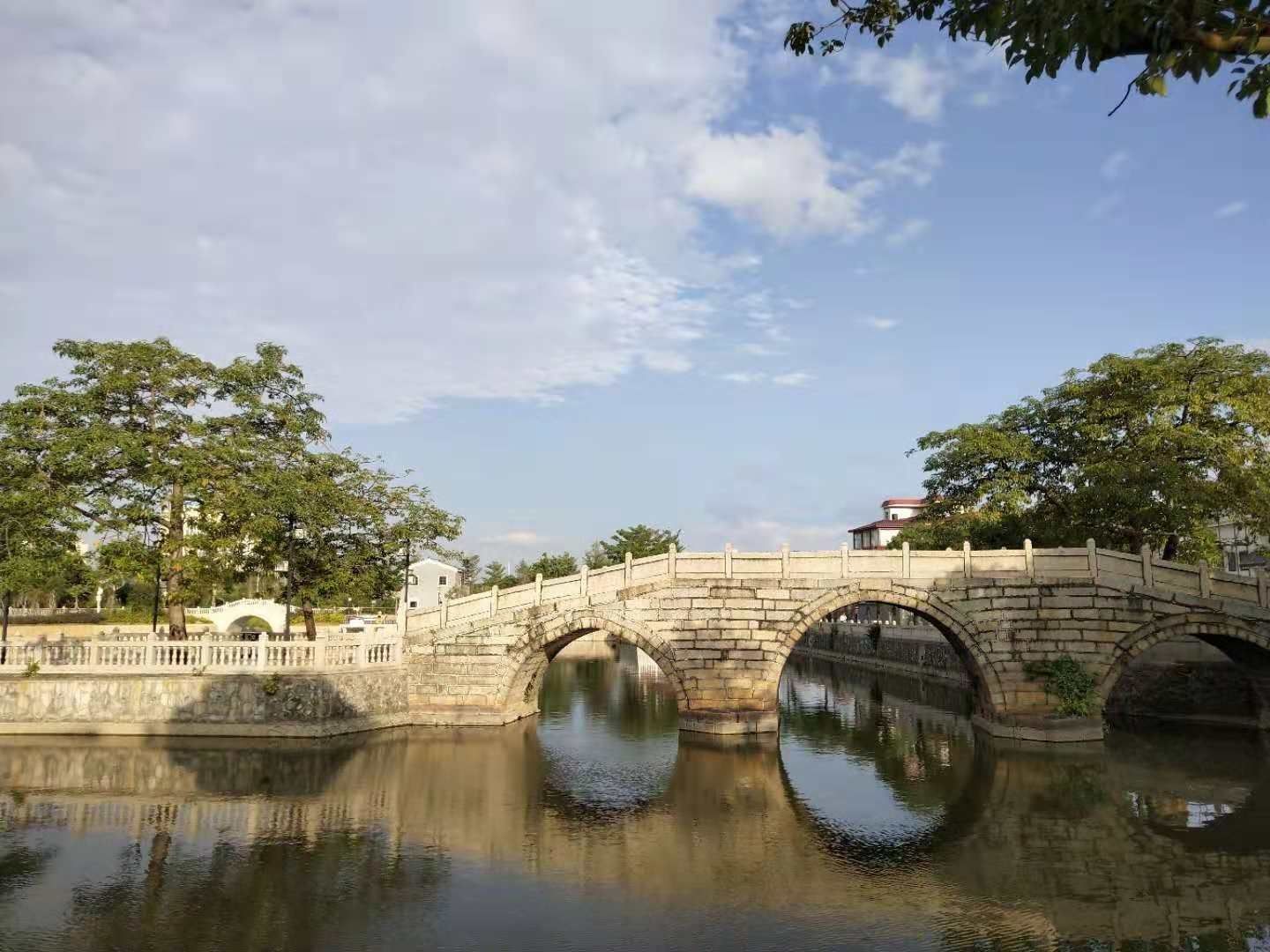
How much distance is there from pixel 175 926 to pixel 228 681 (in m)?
12.2

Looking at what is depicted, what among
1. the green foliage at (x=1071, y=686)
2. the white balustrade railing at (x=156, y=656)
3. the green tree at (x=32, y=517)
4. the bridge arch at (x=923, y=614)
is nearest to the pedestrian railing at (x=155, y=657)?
the white balustrade railing at (x=156, y=656)

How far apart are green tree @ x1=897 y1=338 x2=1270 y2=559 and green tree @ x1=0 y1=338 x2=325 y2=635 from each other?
23.4 meters

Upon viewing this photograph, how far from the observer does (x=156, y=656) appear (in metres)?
20.9

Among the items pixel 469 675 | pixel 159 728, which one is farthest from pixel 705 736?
pixel 159 728

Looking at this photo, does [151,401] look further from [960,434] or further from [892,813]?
[960,434]

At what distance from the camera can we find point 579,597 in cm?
2286

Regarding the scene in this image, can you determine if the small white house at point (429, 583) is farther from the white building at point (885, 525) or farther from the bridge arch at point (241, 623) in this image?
the white building at point (885, 525)

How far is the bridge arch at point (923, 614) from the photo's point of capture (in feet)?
70.9

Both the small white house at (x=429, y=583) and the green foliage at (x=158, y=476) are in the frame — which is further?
the small white house at (x=429, y=583)

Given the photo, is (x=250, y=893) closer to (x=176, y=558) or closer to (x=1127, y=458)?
(x=176, y=558)

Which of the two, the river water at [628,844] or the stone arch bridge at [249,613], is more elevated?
the stone arch bridge at [249,613]

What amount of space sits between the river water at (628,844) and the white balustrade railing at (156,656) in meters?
1.89

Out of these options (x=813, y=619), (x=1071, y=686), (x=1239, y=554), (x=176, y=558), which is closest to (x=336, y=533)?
(x=176, y=558)

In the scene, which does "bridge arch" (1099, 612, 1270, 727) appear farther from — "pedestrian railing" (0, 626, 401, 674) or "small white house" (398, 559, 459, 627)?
"small white house" (398, 559, 459, 627)
